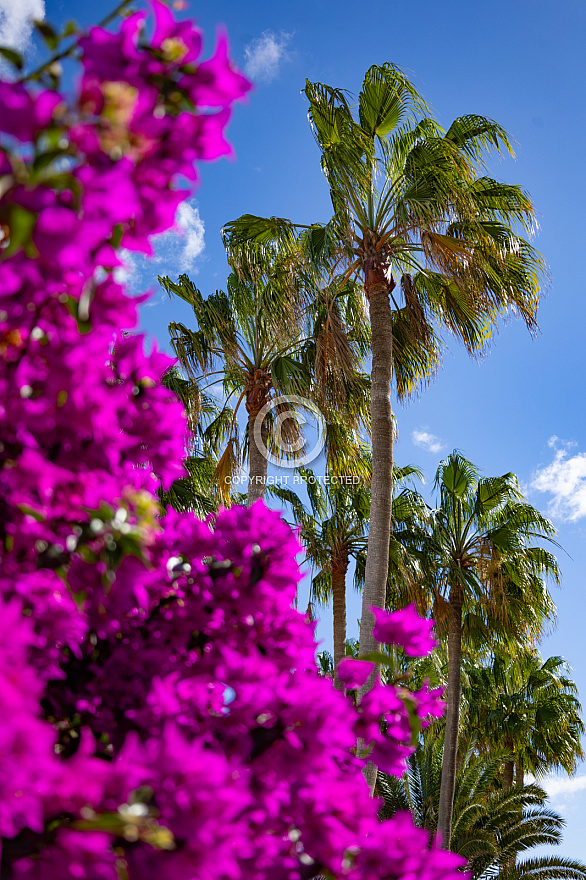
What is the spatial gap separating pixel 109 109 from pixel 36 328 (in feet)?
1.39

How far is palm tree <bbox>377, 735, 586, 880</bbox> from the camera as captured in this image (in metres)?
15.1

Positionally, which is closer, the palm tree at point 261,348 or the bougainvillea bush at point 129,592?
the bougainvillea bush at point 129,592

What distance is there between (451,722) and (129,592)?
13124 millimetres

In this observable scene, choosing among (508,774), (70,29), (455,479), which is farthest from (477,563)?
(70,29)

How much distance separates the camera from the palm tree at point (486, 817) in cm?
1509

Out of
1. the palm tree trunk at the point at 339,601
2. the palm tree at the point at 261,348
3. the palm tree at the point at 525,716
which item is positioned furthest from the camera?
the palm tree at the point at 525,716

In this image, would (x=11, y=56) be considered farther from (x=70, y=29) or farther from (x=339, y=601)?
(x=339, y=601)

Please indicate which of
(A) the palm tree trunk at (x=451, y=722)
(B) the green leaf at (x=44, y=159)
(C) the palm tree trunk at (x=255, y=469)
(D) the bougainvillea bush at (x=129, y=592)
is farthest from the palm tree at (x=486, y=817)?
(B) the green leaf at (x=44, y=159)

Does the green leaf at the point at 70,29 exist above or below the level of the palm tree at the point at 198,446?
below

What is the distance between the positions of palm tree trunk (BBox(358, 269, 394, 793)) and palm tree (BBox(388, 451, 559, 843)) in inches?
224

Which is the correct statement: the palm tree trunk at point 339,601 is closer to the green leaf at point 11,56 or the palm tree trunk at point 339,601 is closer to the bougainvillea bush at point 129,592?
the bougainvillea bush at point 129,592

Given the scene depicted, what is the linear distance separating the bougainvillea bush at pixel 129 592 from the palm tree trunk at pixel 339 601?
1154cm

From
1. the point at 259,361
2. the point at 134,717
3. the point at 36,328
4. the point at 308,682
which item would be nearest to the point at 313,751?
the point at 308,682

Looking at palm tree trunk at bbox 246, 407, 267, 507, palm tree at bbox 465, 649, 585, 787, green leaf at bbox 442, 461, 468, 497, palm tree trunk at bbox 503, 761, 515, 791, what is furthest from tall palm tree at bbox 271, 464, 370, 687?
palm tree trunk at bbox 503, 761, 515, 791
